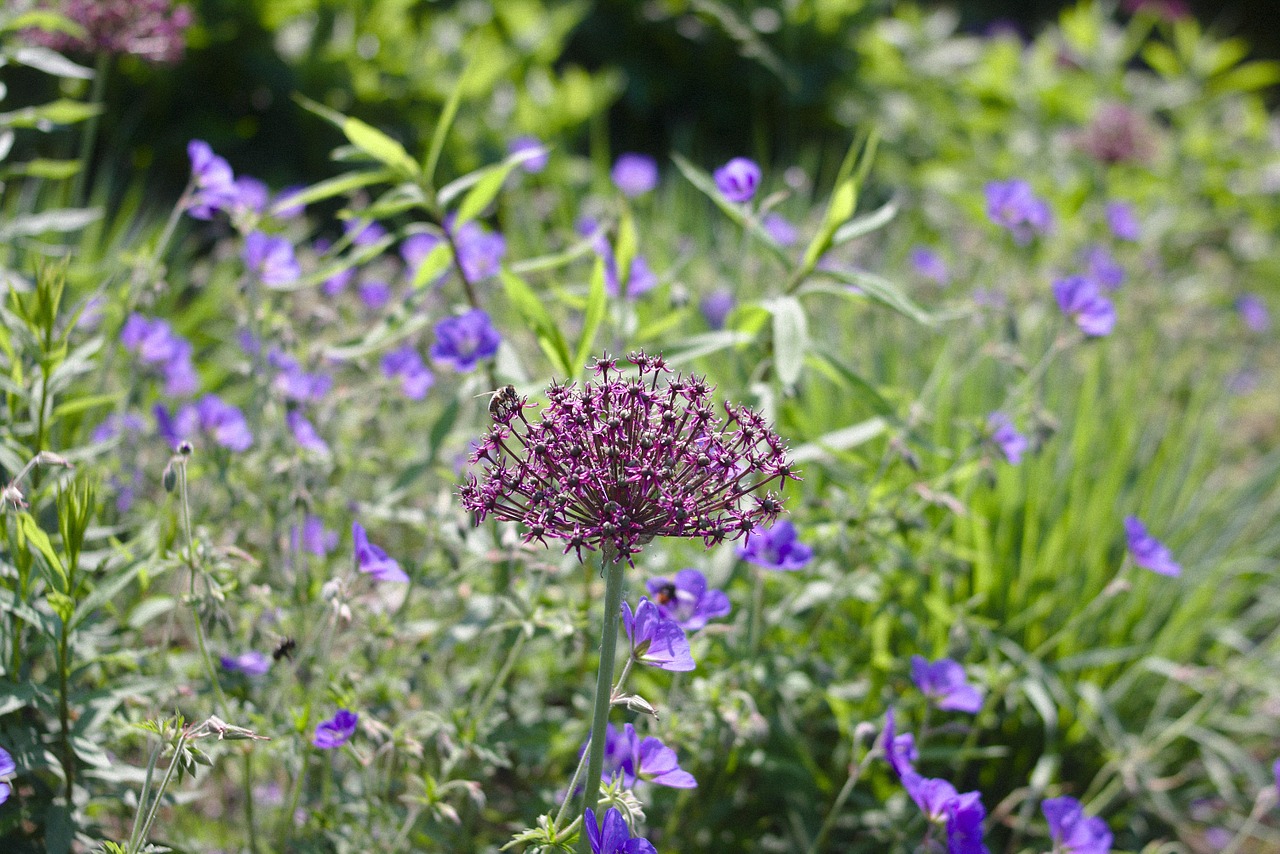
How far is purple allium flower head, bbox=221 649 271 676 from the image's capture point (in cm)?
161

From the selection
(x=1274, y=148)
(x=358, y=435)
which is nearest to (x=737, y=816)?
(x=358, y=435)

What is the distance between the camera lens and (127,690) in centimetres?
152

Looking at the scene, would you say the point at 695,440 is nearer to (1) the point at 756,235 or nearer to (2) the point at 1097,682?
(1) the point at 756,235

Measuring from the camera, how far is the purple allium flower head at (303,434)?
1944 millimetres

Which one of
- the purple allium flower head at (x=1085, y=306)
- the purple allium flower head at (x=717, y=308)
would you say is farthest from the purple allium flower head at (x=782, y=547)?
the purple allium flower head at (x=717, y=308)

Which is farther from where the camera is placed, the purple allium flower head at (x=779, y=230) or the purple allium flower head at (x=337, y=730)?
the purple allium flower head at (x=779, y=230)

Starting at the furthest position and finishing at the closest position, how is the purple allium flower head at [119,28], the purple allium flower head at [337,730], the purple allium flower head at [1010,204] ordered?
the purple allium flower head at [1010,204] < the purple allium flower head at [119,28] < the purple allium flower head at [337,730]

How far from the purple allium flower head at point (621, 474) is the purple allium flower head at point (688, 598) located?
1.19 feet

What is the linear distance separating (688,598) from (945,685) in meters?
0.56

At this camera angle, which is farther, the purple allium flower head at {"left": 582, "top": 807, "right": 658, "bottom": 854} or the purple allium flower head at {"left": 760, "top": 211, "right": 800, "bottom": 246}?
the purple allium flower head at {"left": 760, "top": 211, "right": 800, "bottom": 246}

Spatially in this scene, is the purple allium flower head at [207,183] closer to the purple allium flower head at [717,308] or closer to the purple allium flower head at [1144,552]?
the purple allium flower head at [717,308]

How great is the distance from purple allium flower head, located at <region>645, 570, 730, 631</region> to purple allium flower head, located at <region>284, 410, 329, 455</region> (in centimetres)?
77

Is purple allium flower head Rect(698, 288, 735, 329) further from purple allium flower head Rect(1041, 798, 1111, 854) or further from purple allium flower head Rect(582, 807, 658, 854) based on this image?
purple allium flower head Rect(582, 807, 658, 854)

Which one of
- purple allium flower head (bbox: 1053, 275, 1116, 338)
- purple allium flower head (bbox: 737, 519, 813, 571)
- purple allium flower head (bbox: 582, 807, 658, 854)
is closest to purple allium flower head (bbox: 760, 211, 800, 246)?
purple allium flower head (bbox: 1053, 275, 1116, 338)
